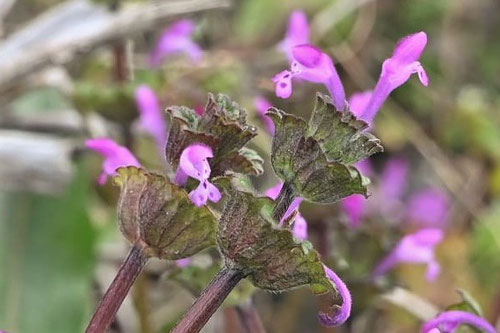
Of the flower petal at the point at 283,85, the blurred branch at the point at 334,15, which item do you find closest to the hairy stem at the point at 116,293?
the flower petal at the point at 283,85

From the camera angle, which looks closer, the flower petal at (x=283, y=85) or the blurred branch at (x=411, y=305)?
the flower petal at (x=283, y=85)

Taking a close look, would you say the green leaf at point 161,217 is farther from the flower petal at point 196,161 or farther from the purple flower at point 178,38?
the purple flower at point 178,38

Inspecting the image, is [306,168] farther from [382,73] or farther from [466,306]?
[466,306]

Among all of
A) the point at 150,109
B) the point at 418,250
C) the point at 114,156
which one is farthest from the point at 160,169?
the point at 114,156

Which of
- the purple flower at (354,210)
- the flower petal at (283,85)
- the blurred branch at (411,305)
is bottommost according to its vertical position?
the blurred branch at (411,305)

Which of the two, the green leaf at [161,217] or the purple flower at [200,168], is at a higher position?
the purple flower at [200,168]

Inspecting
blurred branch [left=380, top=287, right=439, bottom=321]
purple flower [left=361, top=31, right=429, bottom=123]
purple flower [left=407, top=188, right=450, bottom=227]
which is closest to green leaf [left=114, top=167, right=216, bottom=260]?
purple flower [left=361, top=31, right=429, bottom=123]

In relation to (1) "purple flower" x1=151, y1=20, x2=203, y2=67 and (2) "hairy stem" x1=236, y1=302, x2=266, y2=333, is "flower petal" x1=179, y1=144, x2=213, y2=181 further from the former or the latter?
(1) "purple flower" x1=151, y1=20, x2=203, y2=67

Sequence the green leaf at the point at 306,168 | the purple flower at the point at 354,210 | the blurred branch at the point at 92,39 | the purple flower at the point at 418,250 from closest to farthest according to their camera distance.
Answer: the green leaf at the point at 306,168, the purple flower at the point at 418,250, the purple flower at the point at 354,210, the blurred branch at the point at 92,39
